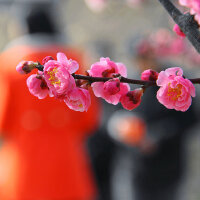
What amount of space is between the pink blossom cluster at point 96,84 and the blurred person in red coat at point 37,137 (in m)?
1.84

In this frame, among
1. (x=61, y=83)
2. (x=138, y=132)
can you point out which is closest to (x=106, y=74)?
(x=61, y=83)

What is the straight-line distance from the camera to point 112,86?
83 cm

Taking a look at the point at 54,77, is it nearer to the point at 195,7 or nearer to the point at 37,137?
the point at 195,7

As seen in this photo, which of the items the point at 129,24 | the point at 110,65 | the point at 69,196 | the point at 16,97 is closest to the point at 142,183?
the point at 69,196

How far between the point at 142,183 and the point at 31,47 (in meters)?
1.37

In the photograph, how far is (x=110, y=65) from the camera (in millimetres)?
907

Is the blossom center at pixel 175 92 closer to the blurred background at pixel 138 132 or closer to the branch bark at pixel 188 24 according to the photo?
the branch bark at pixel 188 24

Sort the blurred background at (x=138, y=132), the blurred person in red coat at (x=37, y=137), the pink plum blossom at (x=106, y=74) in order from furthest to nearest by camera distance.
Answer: the blurred background at (x=138, y=132) → the blurred person in red coat at (x=37, y=137) → the pink plum blossom at (x=106, y=74)

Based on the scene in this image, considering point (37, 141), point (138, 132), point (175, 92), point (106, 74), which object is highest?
point (37, 141)

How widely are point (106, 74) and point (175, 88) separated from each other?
0.43 feet

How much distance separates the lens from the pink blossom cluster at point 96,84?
0.82 metres

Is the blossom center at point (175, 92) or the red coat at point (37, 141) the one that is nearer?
the blossom center at point (175, 92)

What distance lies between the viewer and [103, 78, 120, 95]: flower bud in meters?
0.83

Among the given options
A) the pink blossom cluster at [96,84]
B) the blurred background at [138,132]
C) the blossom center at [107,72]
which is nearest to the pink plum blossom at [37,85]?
the pink blossom cluster at [96,84]
